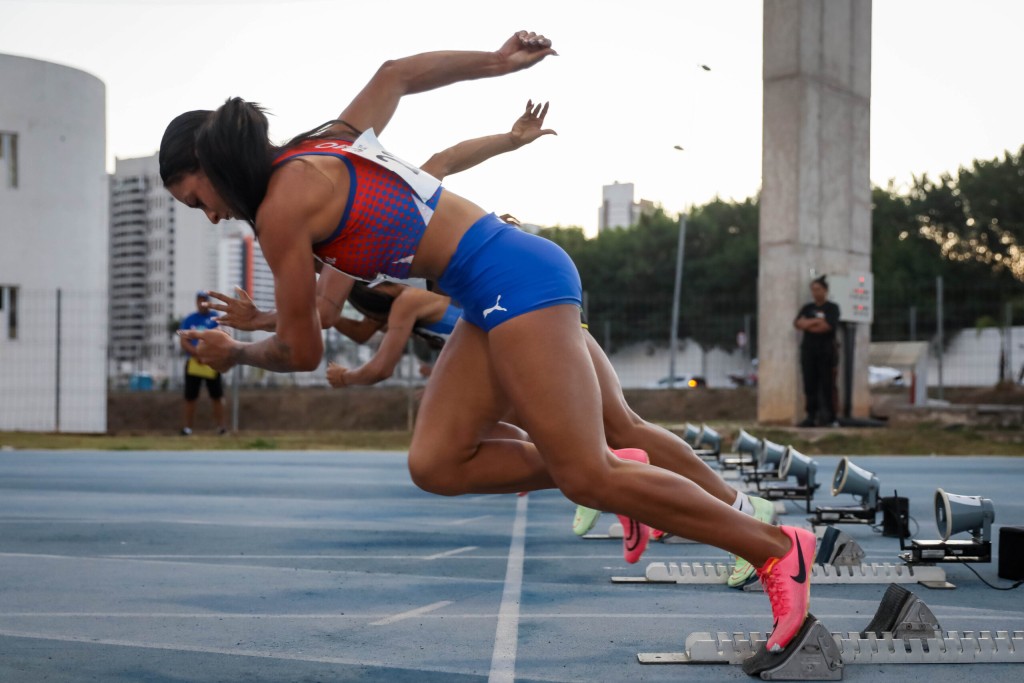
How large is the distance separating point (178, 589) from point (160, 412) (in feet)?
94.9

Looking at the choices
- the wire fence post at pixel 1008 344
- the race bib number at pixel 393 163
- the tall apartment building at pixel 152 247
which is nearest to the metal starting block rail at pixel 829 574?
the race bib number at pixel 393 163

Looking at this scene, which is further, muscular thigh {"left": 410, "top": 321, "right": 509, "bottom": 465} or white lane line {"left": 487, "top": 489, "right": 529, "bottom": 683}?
muscular thigh {"left": 410, "top": 321, "right": 509, "bottom": 465}

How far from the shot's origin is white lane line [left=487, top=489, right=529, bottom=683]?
2.89 metres

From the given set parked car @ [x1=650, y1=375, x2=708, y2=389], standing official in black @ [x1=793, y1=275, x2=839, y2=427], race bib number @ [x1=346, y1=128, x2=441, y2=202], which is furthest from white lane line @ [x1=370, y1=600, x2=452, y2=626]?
parked car @ [x1=650, y1=375, x2=708, y2=389]

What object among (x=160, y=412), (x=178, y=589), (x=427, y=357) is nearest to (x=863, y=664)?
(x=178, y=589)

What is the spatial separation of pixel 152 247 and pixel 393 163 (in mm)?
113193

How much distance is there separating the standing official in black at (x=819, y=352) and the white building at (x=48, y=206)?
11960 mm

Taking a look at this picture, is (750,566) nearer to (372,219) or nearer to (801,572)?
(801,572)

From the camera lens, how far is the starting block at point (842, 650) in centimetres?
281

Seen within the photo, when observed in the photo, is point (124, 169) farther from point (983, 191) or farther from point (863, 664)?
point (863, 664)

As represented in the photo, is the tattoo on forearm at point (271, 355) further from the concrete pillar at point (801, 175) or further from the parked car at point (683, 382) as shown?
the parked car at point (683, 382)

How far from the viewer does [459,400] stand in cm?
303

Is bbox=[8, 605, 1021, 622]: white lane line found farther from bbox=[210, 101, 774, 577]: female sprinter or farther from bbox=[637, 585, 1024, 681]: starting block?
bbox=[637, 585, 1024, 681]: starting block

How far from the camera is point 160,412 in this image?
3162 centimetres
